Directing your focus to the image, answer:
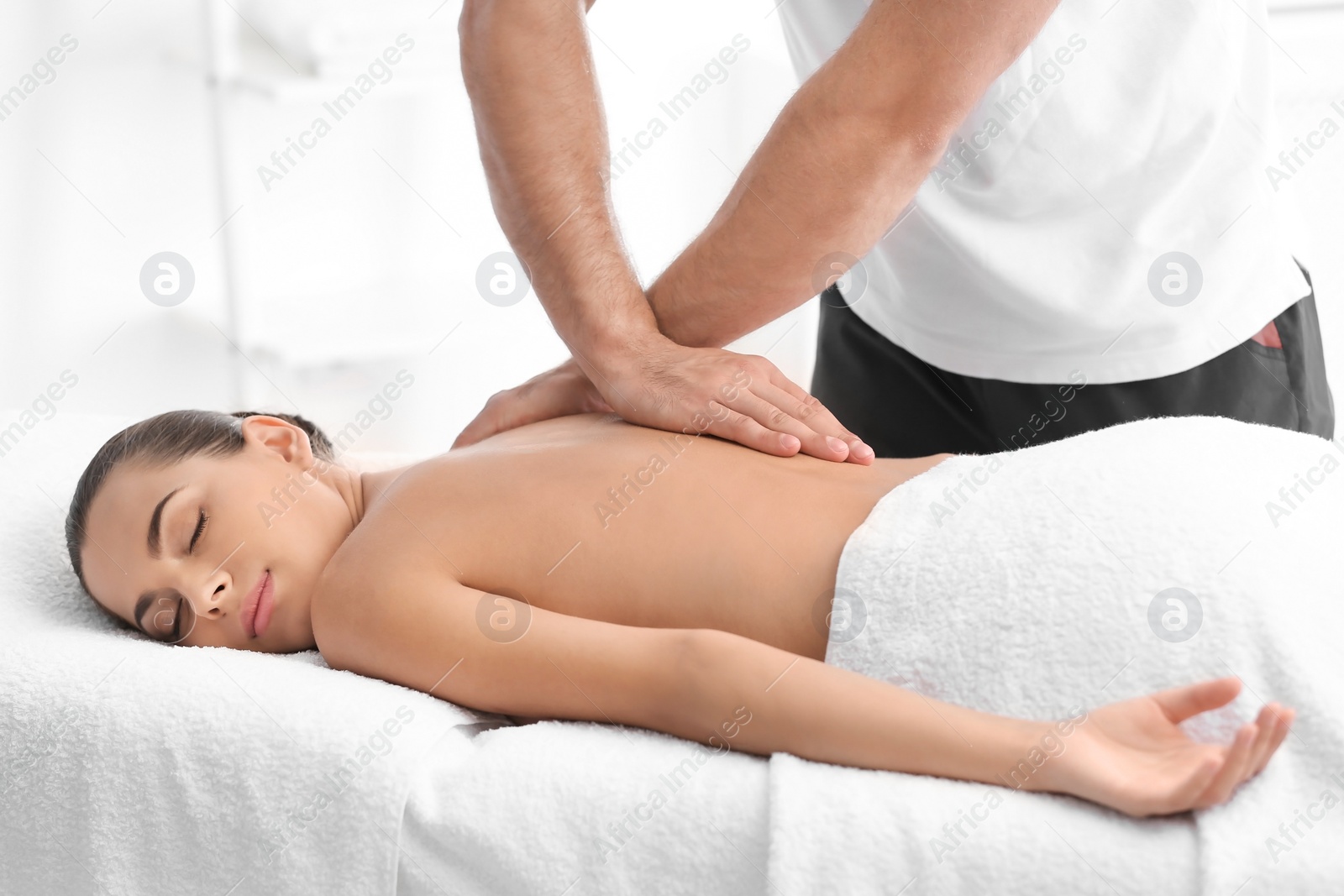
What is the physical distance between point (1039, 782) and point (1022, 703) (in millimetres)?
99

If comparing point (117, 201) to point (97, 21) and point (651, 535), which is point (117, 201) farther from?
point (651, 535)

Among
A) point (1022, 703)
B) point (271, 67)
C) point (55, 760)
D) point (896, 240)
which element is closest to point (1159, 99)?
point (896, 240)

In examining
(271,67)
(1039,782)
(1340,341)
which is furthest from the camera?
(271,67)

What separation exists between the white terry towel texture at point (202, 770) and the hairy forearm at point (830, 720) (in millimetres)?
218

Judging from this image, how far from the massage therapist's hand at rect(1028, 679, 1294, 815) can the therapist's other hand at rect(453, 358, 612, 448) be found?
28.2 inches

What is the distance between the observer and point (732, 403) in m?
1.15

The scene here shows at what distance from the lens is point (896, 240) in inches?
54.6

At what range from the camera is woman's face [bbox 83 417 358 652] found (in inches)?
47.0

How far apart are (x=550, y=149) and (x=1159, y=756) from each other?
91cm
